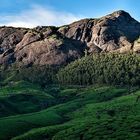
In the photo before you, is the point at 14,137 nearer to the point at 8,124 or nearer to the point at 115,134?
the point at 8,124

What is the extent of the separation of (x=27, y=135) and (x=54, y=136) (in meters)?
11.4

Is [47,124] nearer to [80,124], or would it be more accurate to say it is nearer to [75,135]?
[80,124]

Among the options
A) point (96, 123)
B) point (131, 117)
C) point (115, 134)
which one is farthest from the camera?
point (131, 117)

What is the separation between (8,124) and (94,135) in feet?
142

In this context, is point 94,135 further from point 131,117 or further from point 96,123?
point 131,117

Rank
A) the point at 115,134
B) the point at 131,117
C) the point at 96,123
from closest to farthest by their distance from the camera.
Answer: the point at 115,134 → the point at 96,123 → the point at 131,117

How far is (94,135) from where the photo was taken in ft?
529

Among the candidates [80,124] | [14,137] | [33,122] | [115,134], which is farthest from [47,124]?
[115,134]

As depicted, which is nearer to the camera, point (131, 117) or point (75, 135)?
point (75, 135)

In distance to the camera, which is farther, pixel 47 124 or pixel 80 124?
pixel 47 124

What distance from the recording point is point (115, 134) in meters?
160

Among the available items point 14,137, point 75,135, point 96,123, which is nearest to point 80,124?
point 96,123

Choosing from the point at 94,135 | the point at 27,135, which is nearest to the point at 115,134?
the point at 94,135

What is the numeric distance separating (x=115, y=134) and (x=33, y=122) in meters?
50.8
